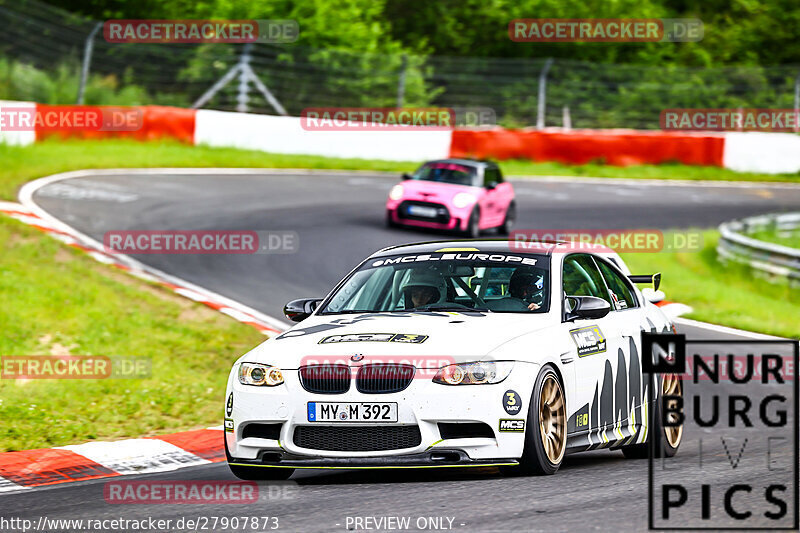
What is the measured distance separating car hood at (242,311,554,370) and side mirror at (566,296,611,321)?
206 mm

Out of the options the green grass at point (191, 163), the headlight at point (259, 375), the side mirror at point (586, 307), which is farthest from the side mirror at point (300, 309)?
the green grass at point (191, 163)

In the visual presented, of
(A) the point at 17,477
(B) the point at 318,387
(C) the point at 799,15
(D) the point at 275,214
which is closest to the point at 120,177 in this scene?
(D) the point at 275,214

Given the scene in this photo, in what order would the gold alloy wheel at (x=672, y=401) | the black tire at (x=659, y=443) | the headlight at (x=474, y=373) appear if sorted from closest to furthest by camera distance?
the headlight at (x=474, y=373) < the black tire at (x=659, y=443) < the gold alloy wheel at (x=672, y=401)

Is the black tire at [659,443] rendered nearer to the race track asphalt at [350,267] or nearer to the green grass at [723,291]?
the race track asphalt at [350,267]

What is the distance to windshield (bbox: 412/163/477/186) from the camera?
21906mm

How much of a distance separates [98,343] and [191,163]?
14.8 metres

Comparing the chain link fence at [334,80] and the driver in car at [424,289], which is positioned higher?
the chain link fence at [334,80]

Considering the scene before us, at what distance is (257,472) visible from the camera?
287 inches

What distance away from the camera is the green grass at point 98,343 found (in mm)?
9994

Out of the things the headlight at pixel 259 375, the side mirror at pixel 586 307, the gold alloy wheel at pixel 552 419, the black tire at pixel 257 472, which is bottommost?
the black tire at pixel 257 472

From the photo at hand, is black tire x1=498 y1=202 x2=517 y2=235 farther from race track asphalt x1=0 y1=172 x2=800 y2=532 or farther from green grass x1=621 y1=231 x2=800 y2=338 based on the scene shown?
green grass x1=621 y1=231 x2=800 y2=338

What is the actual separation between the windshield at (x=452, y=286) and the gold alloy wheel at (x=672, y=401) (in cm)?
153

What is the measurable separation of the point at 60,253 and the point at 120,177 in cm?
843

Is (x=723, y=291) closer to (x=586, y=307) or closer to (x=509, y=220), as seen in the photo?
(x=509, y=220)
